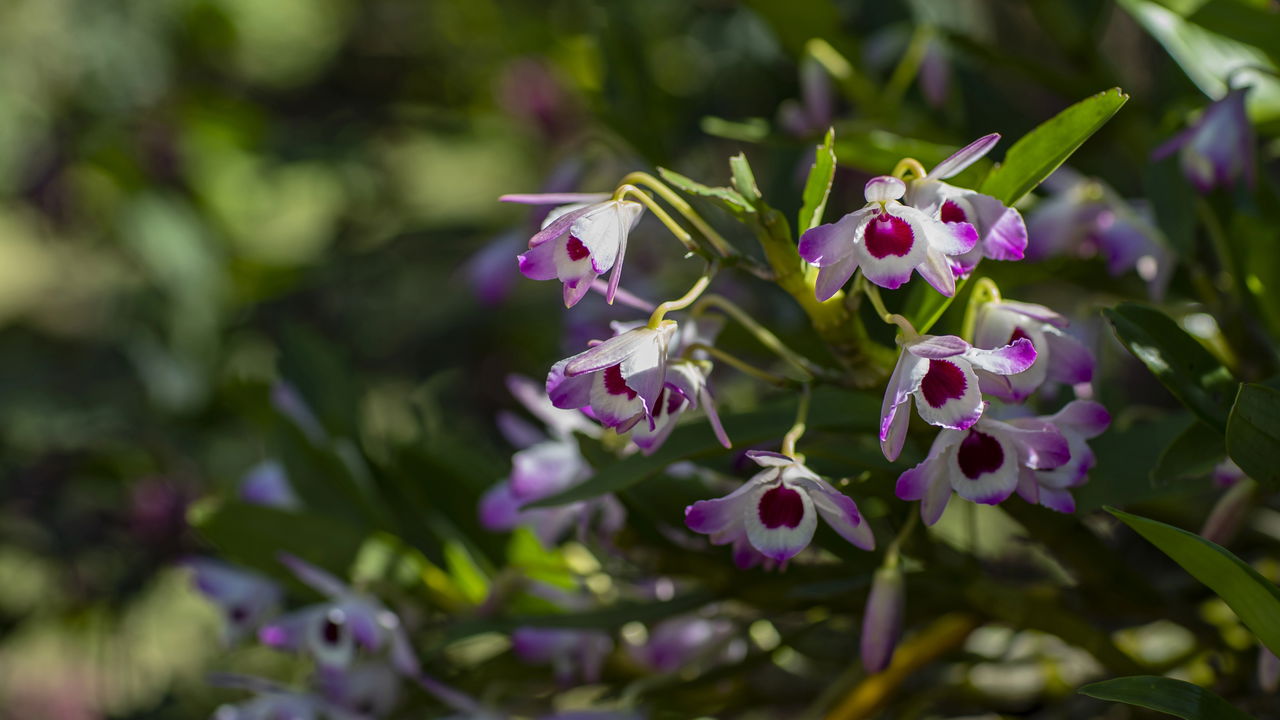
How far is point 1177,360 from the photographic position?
0.96ft

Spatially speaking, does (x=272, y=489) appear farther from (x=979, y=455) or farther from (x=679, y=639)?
(x=979, y=455)

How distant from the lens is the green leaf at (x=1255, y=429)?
0.27 metres

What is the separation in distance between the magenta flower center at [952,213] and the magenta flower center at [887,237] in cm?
2

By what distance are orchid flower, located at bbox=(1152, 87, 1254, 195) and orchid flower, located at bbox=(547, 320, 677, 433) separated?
205 millimetres

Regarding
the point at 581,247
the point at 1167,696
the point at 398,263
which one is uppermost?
the point at 581,247

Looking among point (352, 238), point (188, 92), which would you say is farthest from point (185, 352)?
point (188, 92)

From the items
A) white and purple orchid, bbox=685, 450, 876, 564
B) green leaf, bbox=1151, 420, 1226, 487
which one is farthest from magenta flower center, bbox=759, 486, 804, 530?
green leaf, bbox=1151, 420, 1226, 487

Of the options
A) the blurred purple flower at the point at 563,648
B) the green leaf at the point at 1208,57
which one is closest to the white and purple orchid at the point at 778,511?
the blurred purple flower at the point at 563,648

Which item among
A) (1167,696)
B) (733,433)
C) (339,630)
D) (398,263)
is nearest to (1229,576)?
(1167,696)

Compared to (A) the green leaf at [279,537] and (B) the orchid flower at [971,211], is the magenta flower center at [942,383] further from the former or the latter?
(A) the green leaf at [279,537]

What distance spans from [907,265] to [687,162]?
517 mm

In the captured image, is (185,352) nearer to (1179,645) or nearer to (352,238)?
(352,238)

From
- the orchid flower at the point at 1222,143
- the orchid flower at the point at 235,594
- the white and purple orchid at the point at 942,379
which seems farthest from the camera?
the orchid flower at the point at 235,594

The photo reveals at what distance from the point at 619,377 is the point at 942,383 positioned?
8cm
